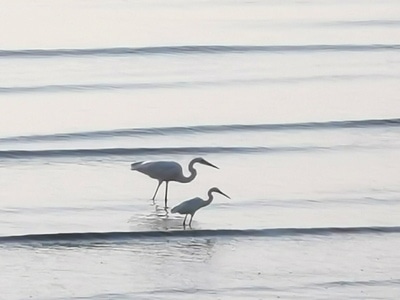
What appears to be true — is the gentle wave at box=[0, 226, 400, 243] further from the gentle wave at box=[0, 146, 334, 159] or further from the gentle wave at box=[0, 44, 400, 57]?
the gentle wave at box=[0, 44, 400, 57]

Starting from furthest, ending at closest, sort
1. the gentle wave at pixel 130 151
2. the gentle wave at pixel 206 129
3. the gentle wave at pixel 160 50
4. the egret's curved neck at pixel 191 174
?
the gentle wave at pixel 160 50 → the gentle wave at pixel 206 129 → the gentle wave at pixel 130 151 → the egret's curved neck at pixel 191 174

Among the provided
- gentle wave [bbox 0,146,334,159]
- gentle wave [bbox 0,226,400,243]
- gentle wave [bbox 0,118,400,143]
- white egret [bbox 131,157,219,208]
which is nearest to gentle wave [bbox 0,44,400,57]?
gentle wave [bbox 0,118,400,143]

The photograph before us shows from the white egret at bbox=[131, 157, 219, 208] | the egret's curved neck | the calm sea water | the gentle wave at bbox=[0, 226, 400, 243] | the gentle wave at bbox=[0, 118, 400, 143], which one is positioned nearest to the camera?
the calm sea water

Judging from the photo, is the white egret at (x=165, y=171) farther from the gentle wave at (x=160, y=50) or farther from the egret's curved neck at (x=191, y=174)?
the gentle wave at (x=160, y=50)

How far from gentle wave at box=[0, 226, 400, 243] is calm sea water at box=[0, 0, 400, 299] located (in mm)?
21

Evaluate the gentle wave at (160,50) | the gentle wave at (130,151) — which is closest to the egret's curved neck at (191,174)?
the gentle wave at (130,151)

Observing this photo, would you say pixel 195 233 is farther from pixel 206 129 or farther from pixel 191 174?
pixel 206 129

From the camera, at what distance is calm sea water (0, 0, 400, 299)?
11344 mm

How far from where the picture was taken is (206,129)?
17141 millimetres

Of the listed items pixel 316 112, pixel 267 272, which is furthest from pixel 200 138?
pixel 267 272

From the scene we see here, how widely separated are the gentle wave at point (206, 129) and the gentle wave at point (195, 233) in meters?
4.26

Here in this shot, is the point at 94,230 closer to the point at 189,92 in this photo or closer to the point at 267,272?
the point at 267,272

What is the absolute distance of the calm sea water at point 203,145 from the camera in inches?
447

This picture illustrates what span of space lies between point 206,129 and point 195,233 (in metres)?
4.65
